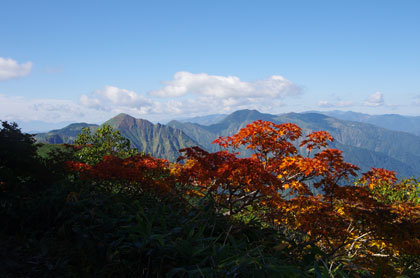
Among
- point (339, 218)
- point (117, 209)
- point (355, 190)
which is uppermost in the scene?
point (117, 209)

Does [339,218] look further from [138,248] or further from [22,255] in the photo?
[22,255]

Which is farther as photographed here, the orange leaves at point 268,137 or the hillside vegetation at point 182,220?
the orange leaves at point 268,137

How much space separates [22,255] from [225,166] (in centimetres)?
515

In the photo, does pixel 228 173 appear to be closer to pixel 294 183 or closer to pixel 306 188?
pixel 294 183

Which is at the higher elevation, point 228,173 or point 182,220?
point 228,173

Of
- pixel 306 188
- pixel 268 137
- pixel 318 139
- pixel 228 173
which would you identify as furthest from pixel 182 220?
pixel 318 139

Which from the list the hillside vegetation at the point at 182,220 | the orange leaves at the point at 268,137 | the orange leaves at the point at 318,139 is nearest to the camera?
the hillside vegetation at the point at 182,220

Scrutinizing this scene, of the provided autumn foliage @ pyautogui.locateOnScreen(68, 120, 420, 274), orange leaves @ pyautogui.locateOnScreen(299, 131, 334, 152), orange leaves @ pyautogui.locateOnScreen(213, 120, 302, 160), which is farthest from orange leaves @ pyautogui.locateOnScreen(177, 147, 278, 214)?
orange leaves @ pyautogui.locateOnScreen(299, 131, 334, 152)

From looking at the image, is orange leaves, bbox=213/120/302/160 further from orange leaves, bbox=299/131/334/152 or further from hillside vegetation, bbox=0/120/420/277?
orange leaves, bbox=299/131/334/152

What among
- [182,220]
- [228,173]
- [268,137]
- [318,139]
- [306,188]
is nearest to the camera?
[182,220]

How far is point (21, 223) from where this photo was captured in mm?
5711

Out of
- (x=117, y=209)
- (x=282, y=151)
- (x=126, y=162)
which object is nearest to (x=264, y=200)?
(x=282, y=151)

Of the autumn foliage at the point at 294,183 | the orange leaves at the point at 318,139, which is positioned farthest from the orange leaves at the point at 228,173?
the orange leaves at the point at 318,139

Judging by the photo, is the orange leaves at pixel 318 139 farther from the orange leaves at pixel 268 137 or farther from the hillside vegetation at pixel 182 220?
the orange leaves at pixel 268 137
